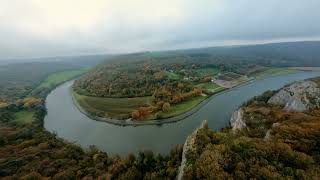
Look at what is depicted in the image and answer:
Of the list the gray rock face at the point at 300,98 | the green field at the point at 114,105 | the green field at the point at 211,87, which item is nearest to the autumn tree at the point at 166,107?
the green field at the point at 114,105

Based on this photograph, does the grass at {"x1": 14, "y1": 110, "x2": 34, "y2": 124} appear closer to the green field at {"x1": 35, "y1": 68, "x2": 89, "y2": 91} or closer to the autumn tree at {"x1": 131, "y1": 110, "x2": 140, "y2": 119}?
the autumn tree at {"x1": 131, "y1": 110, "x2": 140, "y2": 119}

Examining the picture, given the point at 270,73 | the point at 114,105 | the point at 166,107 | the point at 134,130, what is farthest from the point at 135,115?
the point at 270,73

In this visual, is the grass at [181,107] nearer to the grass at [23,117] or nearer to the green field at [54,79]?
the grass at [23,117]

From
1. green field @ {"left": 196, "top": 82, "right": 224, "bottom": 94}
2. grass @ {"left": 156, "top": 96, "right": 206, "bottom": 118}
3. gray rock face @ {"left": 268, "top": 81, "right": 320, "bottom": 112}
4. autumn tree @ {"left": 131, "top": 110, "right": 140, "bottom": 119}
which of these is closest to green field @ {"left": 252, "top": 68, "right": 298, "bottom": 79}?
green field @ {"left": 196, "top": 82, "right": 224, "bottom": 94}

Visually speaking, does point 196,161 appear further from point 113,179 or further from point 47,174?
point 47,174

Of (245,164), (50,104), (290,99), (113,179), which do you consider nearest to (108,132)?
(113,179)

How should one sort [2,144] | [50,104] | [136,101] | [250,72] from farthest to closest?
[250,72] < [50,104] < [136,101] < [2,144]

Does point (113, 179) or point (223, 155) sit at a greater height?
point (223, 155)
